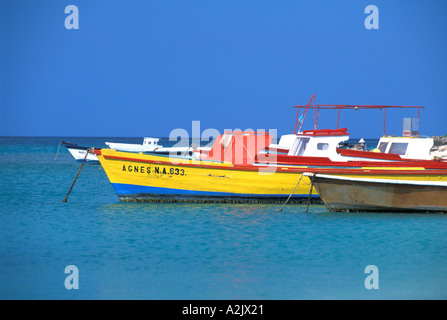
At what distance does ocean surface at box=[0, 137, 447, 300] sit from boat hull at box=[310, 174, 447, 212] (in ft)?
1.10

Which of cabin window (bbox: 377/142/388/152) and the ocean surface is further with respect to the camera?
cabin window (bbox: 377/142/388/152)

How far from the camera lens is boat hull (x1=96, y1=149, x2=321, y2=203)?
17.8 meters

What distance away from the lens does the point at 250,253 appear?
464 inches

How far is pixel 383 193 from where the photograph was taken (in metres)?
15.8

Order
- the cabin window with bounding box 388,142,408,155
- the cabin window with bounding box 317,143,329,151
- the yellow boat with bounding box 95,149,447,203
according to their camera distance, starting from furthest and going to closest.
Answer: the cabin window with bounding box 388,142,408,155 → the cabin window with bounding box 317,143,329,151 → the yellow boat with bounding box 95,149,447,203

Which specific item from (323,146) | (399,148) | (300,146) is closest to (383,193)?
(323,146)

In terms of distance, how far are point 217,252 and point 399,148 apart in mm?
11949

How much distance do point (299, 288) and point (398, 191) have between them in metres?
7.63

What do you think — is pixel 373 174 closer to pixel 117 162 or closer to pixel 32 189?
pixel 117 162

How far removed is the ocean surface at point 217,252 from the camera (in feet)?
30.0

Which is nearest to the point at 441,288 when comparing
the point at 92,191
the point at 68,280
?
the point at 68,280
